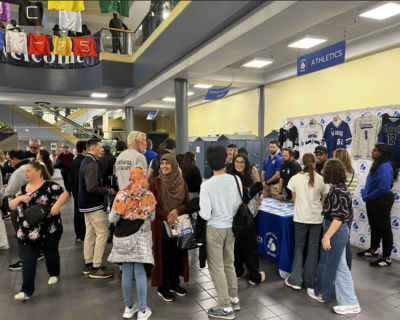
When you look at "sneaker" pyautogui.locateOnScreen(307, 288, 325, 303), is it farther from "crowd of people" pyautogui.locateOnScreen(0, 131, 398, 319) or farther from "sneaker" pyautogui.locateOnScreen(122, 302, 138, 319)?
"sneaker" pyautogui.locateOnScreen(122, 302, 138, 319)

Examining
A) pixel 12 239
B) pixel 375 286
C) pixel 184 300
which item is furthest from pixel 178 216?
pixel 12 239

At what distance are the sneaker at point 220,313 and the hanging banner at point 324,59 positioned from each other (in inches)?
164

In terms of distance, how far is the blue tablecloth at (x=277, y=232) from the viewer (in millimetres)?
3697

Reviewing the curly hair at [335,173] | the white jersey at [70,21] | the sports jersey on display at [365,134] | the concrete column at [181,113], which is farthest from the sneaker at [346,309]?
the white jersey at [70,21]

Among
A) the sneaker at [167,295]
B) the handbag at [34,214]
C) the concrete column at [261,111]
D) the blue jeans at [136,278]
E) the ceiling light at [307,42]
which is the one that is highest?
the ceiling light at [307,42]

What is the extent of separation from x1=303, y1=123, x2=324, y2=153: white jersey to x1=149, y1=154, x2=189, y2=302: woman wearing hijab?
3.42 metres

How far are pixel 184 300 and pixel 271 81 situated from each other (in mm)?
8308

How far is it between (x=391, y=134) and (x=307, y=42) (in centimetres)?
333

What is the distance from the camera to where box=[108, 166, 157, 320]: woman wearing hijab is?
8.91ft

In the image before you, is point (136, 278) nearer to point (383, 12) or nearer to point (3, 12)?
point (383, 12)

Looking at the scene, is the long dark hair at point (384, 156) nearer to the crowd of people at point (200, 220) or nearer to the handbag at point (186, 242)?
the crowd of people at point (200, 220)

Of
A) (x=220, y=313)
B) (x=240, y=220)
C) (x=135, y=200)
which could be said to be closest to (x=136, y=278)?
(x=135, y=200)

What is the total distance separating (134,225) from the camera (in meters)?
2.75

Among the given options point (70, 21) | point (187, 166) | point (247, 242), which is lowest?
point (247, 242)
